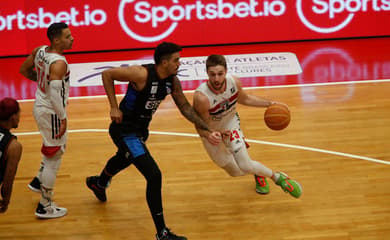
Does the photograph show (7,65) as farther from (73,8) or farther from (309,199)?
(309,199)

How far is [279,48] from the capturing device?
1341cm

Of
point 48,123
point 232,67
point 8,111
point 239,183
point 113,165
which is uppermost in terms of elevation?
point 8,111

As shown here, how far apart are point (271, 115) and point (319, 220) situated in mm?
1131

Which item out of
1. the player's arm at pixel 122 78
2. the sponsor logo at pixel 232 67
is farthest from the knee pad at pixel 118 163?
the sponsor logo at pixel 232 67

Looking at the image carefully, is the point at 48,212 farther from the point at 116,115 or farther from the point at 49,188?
the point at 116,115

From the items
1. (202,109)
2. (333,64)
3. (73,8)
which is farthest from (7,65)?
(202,109)

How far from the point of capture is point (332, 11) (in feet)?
45.0

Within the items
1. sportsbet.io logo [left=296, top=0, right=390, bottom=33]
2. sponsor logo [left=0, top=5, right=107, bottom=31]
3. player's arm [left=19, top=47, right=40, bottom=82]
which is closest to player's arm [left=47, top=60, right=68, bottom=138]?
player's arm [left=19, top=47, right=40, bottom=82]

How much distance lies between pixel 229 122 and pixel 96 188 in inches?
62.1

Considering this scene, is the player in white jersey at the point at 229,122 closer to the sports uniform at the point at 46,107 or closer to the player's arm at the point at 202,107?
the player's arm at the point at 202,107

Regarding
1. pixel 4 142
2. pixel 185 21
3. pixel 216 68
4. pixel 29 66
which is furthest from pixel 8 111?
pixel 185 21

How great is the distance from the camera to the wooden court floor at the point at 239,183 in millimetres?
6465

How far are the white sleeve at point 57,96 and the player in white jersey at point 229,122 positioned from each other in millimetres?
1269

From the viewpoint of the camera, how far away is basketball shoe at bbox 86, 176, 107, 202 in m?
7.07
